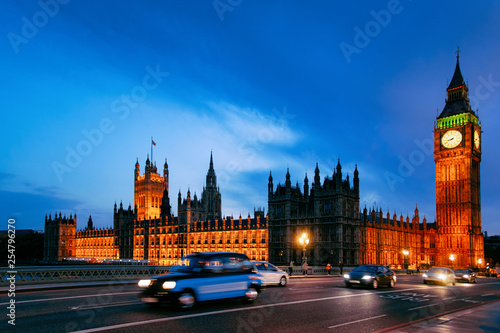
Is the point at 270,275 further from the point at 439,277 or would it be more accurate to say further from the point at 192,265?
the point at 439,277

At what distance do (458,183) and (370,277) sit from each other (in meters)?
80.0

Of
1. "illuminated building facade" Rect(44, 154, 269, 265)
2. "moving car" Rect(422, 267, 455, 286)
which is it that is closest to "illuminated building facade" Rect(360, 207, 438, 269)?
"illuminated building facade" Rect(44, 154, 269, 265)

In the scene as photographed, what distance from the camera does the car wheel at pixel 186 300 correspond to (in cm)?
1443

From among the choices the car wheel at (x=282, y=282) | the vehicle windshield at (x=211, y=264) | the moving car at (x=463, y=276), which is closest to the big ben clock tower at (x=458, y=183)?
the moving car at (x=463, y=276)

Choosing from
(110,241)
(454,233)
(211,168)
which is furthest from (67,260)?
(454,233)

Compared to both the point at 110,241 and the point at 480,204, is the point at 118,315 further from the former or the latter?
the point at 110,241

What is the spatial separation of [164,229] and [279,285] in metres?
99.8

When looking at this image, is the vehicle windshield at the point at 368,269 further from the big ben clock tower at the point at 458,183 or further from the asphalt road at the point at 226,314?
the big ben clock tower at the point at 458,183

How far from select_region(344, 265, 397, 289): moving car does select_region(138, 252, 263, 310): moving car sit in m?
10.3

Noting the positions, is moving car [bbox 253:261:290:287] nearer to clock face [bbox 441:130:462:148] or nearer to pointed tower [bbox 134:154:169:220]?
clock face [bbox 441:130:462:148]

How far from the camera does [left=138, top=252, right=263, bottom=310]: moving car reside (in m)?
14.4

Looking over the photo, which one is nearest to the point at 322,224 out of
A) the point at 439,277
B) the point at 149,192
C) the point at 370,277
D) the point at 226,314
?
the point at 439,277

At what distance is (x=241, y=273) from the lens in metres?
16.8

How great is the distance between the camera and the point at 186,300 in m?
14.6
